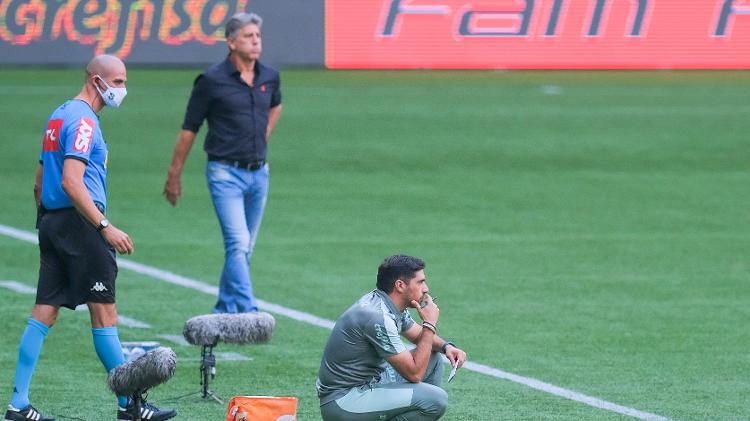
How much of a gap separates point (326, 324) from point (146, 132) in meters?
12.5

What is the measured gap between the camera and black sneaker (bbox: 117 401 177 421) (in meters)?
8.28

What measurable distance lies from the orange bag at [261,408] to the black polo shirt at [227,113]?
374cm

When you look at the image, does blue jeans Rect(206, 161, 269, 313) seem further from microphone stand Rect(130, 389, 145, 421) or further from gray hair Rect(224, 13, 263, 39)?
microphone stand Rect(130, 389, 145, 421)

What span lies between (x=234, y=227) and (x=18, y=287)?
9.31 feet

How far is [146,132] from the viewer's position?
2366cm

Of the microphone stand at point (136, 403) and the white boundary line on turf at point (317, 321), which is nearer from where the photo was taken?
the microphone stand at point (136, 403)

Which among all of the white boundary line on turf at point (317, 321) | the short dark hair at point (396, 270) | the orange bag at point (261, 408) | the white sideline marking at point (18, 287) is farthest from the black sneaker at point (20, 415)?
the white sideline marking at point (18, 287)

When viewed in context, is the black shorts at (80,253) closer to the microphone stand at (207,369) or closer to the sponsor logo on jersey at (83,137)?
the sponsor logo on jersey at (83,137)

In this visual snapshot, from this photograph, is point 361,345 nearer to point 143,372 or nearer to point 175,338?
point 143,372

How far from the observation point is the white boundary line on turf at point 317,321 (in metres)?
9.12

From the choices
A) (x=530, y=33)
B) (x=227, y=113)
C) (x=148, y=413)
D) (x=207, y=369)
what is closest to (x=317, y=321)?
(x=227, y=113)

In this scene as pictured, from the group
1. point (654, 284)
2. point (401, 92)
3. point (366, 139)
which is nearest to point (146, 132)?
point (366, 139)

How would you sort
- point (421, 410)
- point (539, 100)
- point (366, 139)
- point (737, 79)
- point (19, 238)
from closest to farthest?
1. point (421, 410)
2. point (19, 238)
3. point (366, 139)
4. point (539, 100)
5. point (737, 79)

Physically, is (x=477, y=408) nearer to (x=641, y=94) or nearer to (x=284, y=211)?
(x=284, y=211)
